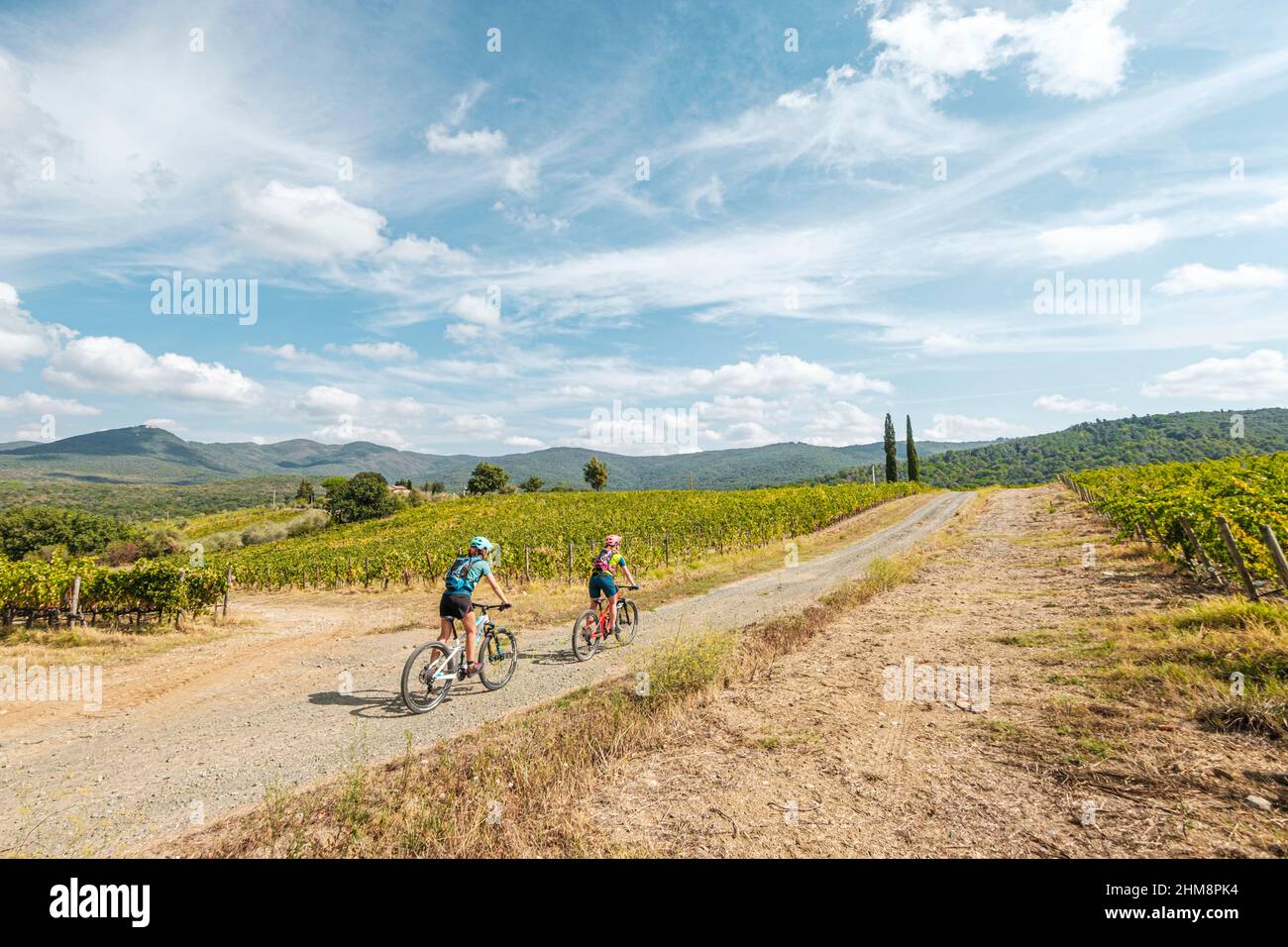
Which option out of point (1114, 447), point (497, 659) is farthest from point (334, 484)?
point (1114, 447)

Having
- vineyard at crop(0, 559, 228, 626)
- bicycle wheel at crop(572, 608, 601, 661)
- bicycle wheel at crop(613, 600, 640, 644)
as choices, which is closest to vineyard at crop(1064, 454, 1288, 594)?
Answer: bicycle wheel at crop(613, 600, 640, 644)

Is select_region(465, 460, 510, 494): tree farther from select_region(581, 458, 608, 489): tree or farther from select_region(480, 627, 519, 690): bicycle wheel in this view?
select_region(480, 627, 519, 690): bicycle wheel

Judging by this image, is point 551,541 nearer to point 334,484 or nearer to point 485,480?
point 334,484

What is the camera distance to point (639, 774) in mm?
6199

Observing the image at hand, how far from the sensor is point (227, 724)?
869 centimetres

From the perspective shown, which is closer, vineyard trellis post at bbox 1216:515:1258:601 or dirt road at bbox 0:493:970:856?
dirt road at bbox 0:493:970:856

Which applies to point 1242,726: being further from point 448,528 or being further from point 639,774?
point 448,528

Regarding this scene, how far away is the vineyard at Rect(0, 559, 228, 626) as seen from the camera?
14984 millimetres

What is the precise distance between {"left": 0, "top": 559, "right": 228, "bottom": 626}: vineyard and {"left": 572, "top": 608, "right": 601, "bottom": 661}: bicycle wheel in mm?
12838

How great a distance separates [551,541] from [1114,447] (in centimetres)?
16051

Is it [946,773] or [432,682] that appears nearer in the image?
[946,773]
